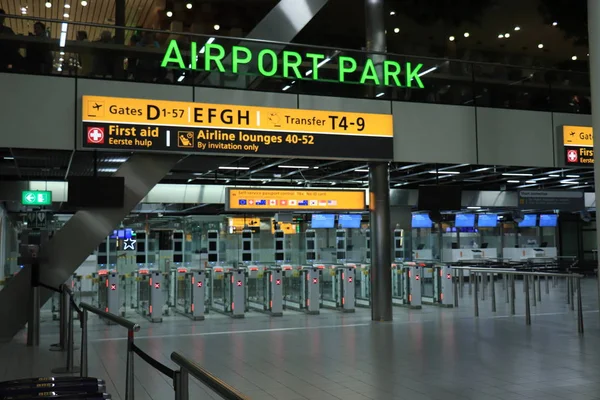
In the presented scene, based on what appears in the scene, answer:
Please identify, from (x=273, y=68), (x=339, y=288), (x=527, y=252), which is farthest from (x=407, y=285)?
(x=527, y=252)

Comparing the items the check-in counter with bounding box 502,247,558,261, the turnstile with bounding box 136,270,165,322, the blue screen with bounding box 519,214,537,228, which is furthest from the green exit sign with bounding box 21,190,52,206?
the blue screen with bounding box 519,214,537,228

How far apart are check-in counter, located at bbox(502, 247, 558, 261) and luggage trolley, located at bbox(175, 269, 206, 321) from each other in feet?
50.1

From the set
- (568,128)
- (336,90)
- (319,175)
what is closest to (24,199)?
(336,90)

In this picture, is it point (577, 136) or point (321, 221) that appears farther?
point (321, 221)

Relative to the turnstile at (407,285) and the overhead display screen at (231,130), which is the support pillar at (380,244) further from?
the turnstile at (407,285)

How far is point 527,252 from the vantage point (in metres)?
25.4

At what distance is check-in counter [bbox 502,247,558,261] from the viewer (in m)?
25.2

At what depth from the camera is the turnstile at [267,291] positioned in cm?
1301

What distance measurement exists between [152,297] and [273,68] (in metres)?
5.06

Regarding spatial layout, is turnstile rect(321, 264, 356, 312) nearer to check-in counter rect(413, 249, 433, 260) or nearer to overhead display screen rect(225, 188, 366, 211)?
overhead display screen rect(225, 188, 366, 211)

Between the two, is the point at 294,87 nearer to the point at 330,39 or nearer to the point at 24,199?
the point at 24,199

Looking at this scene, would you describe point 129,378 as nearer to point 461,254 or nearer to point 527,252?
point 461,254

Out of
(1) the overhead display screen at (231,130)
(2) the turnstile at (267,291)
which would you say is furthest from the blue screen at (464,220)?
(1) the overhead display screen at (231,130)

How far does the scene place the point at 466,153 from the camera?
435 inches
